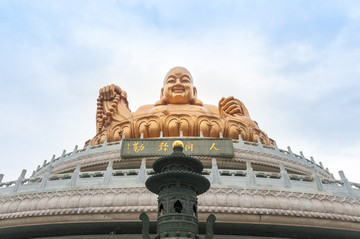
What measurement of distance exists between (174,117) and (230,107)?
189 inches

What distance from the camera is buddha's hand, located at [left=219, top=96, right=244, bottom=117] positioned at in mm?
19891

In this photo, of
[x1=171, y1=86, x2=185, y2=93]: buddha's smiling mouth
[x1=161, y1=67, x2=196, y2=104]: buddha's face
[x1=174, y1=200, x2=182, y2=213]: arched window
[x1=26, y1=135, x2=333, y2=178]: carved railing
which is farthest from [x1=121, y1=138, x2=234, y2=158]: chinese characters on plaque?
[x1=174, y1=200, x2=182, y2=213]: arched window

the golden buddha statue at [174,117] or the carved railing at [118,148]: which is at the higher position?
the golden buddha statue at [174,117]

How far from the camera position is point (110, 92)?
20953 millimetres

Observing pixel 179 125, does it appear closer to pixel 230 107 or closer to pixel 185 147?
pixel 185 147

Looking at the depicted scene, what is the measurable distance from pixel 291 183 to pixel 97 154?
9.33m

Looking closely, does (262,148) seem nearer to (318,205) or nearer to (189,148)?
(189,148)

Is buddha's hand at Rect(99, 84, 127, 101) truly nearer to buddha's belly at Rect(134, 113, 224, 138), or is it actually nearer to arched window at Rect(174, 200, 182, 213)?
buddha's belly at Rect(134, 113, 224, 138)

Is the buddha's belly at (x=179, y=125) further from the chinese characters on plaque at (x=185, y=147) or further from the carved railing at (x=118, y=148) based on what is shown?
the chinese characters on plaque at (x=185, y=147)

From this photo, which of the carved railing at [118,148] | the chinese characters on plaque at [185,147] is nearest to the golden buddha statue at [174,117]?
the carved railing at [118,148]

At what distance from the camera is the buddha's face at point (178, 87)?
21.4 m

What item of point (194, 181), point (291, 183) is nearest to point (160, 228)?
point (194, 181)

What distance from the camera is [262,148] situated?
49.6ft

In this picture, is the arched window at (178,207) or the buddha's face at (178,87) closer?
the arched window at (178,207)
